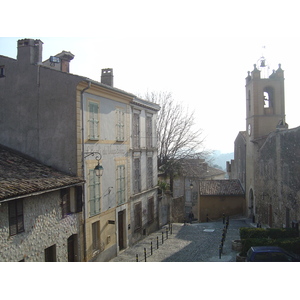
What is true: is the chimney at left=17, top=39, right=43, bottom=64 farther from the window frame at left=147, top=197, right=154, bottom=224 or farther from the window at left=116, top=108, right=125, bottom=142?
the window frame at left=147, top=197, right=154, bottom=224

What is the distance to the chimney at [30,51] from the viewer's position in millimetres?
12133

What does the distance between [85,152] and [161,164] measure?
595 inches

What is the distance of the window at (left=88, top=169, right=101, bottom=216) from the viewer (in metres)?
12.5

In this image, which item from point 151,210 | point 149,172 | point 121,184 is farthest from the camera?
point 151,210

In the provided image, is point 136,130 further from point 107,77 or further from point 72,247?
point 72,247

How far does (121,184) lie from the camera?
15391 mm

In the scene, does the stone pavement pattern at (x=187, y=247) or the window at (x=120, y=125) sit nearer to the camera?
the stone pavement pattern at (x=187, y=247)

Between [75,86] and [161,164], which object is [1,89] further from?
[161,164]

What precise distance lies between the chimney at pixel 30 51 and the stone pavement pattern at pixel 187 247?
28.4 ft

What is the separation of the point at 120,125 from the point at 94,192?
3.74 metres

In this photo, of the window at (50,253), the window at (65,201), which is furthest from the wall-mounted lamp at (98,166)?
the window at (50,253)

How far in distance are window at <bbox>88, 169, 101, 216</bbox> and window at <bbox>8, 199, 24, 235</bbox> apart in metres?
3.63

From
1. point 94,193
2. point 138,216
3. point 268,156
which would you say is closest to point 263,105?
point 268,156

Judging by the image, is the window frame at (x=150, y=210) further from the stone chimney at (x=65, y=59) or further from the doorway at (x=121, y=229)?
the stone chimney at (x=65, y=59)
